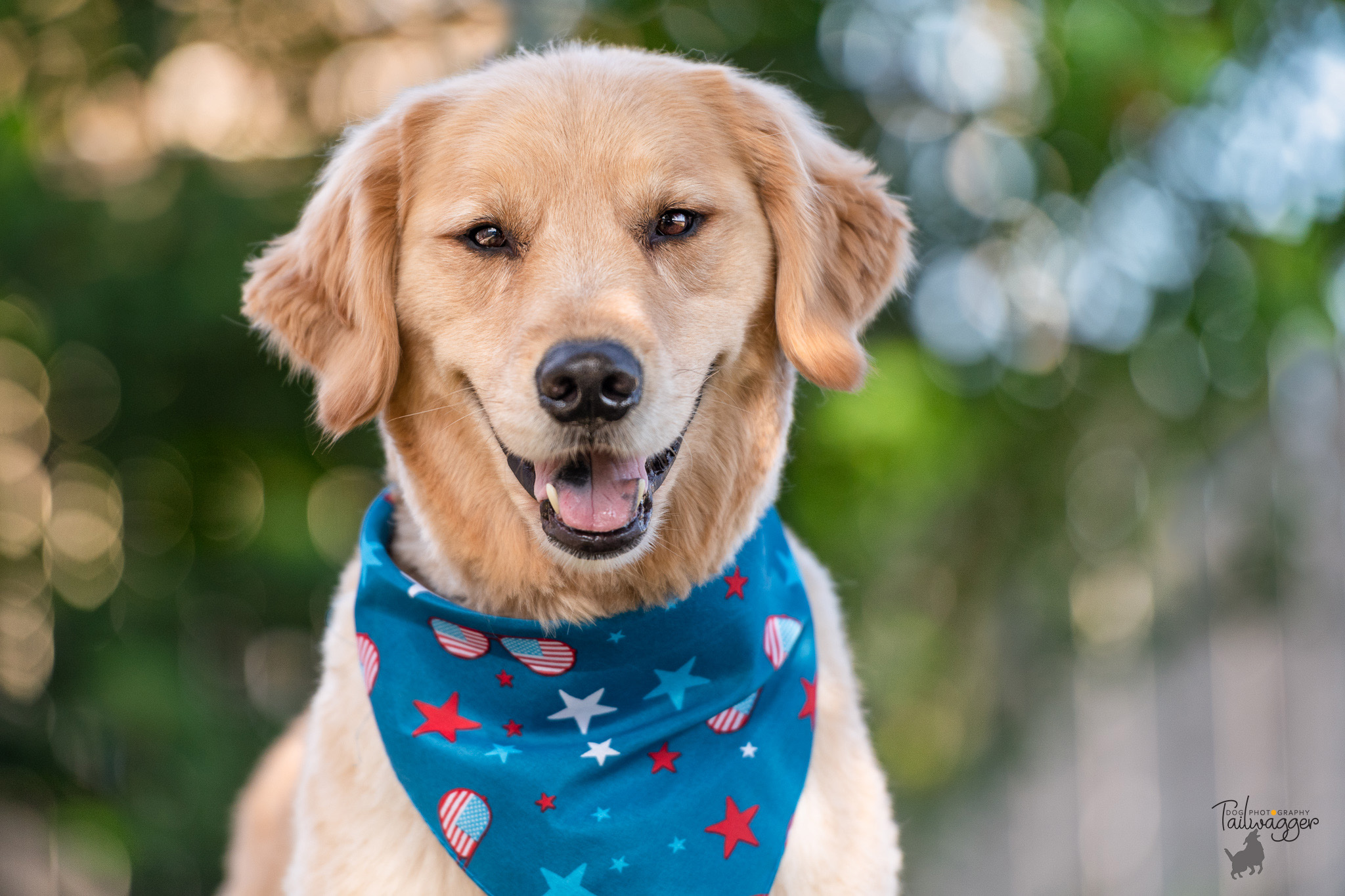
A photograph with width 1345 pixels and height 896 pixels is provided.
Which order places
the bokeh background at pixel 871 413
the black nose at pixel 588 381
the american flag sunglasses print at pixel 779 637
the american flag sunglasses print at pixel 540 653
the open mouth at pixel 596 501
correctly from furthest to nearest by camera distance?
the bokeh background at pixel 871 413, the american flag sunglasses print at pixel 779 637, the american flag sunglasses print at pixel 540 653, the open mouth at pixel 596 501, the black nose at pixel 588 381

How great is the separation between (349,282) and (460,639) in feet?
2.71

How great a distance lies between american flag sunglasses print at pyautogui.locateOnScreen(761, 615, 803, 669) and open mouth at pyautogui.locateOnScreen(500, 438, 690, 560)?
530mm

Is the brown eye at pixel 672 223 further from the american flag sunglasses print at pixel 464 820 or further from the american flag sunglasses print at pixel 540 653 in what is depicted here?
the american flag sunglasses print at pixel 464 820

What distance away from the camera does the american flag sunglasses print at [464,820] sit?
6.93 ft

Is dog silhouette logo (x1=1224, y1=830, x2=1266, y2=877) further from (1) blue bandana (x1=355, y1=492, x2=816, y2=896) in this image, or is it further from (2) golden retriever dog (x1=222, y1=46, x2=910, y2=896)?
(1) blue bandana (x1=355, y1=492, x2=816, y2=896)

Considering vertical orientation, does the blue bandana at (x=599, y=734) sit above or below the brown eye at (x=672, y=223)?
below

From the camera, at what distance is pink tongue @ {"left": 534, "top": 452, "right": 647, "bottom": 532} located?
1951 millimetres

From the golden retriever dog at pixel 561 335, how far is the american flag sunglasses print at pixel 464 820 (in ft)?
0.25

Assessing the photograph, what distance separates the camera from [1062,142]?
4.00 meters

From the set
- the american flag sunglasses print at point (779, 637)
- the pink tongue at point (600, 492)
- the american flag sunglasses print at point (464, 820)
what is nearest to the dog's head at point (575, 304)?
the pink tongue at point (600, 492)

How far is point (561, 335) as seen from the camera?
187 cm

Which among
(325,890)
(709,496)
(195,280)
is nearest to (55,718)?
(195,280)

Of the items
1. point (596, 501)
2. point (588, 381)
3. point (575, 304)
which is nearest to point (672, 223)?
point (575, 304)

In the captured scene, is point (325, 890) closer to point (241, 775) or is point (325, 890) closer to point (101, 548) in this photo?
point (241, 775)
